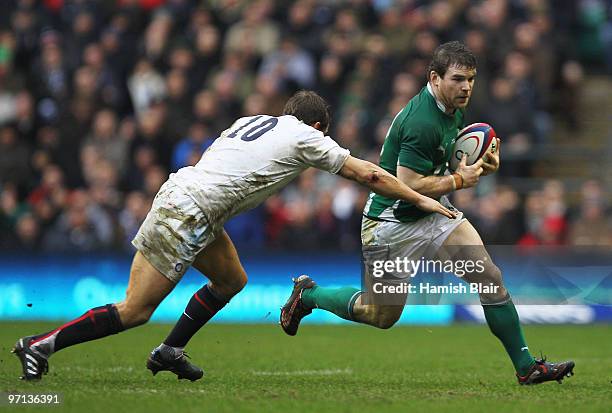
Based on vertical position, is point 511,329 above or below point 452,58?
below

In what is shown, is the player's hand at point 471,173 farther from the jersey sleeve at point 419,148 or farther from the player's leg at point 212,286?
the player's leg at point 212,286

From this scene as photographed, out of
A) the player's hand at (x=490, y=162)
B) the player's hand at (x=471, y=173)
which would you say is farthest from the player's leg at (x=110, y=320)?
the player's hand at (x=490, y=162)

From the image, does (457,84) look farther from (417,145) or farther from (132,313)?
(132,313)

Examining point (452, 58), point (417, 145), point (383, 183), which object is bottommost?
point (383, 183)

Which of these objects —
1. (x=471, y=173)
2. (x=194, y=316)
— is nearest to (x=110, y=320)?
(x=194, y=316)

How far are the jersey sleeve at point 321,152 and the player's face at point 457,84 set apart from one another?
103cm

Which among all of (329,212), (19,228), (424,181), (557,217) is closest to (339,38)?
(329,212)

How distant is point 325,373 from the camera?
32.3 ft

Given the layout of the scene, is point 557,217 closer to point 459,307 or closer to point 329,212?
point 459,307

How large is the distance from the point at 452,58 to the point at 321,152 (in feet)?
4.33

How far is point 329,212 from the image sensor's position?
16453mm

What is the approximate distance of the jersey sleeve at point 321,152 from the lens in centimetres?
823

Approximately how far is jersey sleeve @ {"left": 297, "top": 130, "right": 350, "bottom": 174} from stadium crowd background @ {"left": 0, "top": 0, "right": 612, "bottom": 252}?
795cm

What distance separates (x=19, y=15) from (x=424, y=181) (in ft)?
41.0
